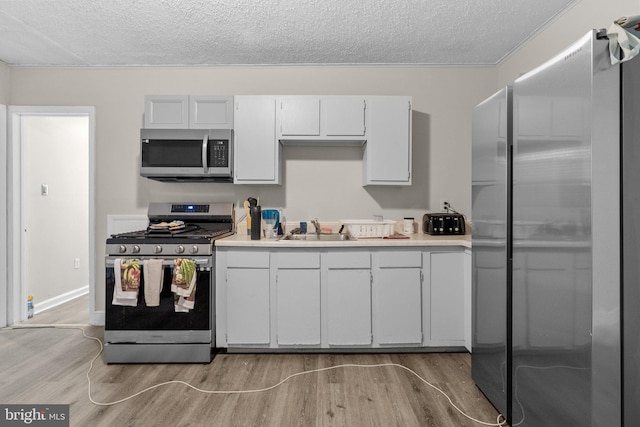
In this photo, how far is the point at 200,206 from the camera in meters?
3.43

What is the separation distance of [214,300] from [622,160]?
2585mm

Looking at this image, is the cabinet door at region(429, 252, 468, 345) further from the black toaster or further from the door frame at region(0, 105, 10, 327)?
the door frame at region(0, 105, 10, 327)

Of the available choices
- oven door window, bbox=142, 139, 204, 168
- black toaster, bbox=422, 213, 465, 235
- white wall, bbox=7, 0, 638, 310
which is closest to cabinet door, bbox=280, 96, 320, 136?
white wall, bbox=7, 0, 638, 310

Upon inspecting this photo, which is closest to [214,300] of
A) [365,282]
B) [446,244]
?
[365,282]

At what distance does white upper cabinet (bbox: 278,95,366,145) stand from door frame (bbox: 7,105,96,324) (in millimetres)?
1970

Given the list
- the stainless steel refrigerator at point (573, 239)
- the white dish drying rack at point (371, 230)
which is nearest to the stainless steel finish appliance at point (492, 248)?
the stainless steel refrigerator at point (573, 239)

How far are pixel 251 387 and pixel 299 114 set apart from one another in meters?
2.15

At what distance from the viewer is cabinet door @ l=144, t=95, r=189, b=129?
314 centimetres

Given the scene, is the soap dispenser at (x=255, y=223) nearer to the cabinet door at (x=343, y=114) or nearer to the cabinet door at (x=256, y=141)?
the cabinet door at (x=256, y=141)

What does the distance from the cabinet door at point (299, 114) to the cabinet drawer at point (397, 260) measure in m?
1.25

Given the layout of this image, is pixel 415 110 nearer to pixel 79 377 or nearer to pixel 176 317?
pixel 176 317

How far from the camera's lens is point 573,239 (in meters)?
1.35

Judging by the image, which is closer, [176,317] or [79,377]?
[79,377]

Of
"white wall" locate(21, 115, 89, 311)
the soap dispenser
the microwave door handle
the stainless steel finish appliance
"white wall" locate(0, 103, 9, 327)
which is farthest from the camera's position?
"white wall" locate(21, 115, 89, 311)
